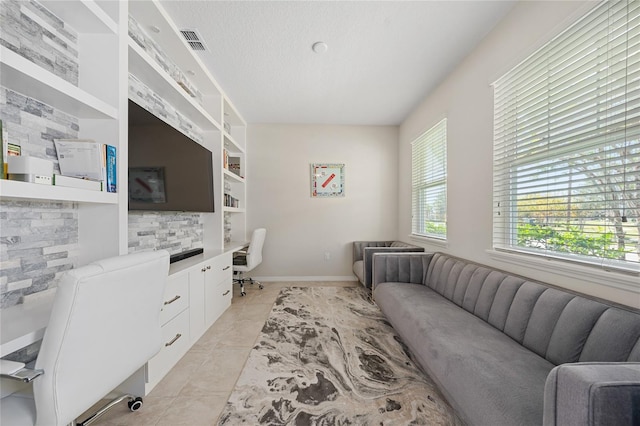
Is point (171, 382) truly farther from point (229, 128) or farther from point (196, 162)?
point (229, 128)

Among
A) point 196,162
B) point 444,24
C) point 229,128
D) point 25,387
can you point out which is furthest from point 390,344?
point 229,128

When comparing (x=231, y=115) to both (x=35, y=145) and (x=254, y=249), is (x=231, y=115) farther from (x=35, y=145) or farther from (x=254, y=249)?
(x=35, y=145)

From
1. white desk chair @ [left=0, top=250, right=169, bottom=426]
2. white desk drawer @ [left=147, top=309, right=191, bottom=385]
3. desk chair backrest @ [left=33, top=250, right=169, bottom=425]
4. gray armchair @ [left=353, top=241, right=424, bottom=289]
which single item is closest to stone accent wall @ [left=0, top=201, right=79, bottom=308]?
white desk chair @ [left=0, top=250, right=169, bottom=426]

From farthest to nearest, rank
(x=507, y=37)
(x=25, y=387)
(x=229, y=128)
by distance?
(x=229, y=128) < (x=507, y=37) < (x=25, y=387)

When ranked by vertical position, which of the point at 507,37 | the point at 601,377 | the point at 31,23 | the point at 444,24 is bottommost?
the point at 601,377

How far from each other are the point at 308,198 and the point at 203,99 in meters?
2.13

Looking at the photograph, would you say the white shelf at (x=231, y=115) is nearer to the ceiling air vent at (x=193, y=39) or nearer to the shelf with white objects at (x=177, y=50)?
the shelf with white objects at (x=177, y=50)

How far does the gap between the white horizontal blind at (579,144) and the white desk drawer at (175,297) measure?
103 inches

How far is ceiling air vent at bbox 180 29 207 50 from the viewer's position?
83.1 inches

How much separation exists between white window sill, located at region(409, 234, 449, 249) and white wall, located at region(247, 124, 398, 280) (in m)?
0.82

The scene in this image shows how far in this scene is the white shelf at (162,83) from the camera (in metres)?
1.67

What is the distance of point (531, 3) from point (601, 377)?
2.27 meters

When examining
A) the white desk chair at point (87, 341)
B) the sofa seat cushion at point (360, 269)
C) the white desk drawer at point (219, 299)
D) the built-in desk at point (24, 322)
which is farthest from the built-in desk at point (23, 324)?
the sofa seat cushion at point (360, 269)

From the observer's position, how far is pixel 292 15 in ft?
6.31
